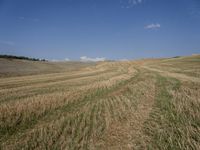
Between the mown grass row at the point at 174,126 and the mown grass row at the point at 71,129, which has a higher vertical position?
the mown grass row at the point at 174,126

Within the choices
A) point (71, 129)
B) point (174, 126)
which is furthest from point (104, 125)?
point (174, 126)

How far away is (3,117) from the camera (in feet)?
26.2

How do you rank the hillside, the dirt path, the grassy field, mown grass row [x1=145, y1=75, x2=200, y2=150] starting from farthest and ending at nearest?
the hillside
the grassy field
the dirt path
mown grass row [x1=145, y1=75, x2=200, y2=150]

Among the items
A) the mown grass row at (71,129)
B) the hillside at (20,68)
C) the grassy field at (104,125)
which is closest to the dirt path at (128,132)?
the grassy field at (104,125)

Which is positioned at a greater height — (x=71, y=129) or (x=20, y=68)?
(x=20, y=68)

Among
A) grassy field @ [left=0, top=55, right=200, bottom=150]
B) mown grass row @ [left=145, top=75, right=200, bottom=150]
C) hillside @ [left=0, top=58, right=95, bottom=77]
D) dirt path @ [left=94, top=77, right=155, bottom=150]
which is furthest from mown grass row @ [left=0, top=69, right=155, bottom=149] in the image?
hillside @ [left=0, top=58, right=95, bottom=77]

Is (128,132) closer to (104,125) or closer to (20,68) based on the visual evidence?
(104,125)

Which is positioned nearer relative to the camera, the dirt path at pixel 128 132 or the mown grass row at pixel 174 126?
the mown grass row at pixel 174 126

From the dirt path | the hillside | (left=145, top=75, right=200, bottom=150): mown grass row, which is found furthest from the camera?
the hillside

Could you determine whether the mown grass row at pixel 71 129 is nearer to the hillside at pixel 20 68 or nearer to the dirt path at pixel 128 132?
the dirt path at pixel 128 132

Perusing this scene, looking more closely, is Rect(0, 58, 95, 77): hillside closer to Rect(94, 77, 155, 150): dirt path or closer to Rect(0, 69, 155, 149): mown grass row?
Rect(0, 69, 155, 149): mown grass row

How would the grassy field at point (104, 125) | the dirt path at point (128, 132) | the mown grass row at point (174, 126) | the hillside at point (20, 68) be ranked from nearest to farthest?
the mown grass row at point (174, 126)
the dirt path at point (128, 132)
the grassy field at point (104, 125)
the hillside at point (20, 68)

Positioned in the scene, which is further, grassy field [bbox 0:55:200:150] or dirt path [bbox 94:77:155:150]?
grassy field [bbox 0:55:200:150]

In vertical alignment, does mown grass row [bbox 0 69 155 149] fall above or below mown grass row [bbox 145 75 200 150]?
below
